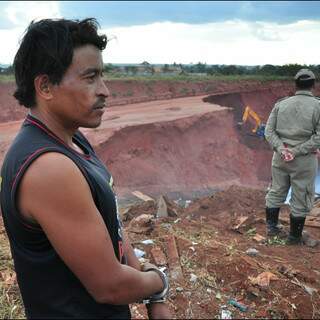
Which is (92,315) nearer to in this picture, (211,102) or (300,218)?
(300,218)

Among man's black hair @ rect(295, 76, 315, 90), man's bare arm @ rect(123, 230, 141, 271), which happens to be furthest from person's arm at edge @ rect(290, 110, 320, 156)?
man's bare arm @ rect(123, 230, 141, 271)

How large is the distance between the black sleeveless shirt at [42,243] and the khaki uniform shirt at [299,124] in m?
4.32

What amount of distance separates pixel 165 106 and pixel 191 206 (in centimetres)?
977

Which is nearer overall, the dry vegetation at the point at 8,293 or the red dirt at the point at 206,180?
the dry vegetation at the point at 8,293

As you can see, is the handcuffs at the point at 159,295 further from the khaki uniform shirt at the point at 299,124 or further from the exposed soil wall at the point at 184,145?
the exposed soil wall at the point at 184,145

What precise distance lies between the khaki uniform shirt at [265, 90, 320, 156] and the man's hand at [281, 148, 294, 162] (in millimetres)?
49

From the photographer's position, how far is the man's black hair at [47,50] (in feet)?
4.61

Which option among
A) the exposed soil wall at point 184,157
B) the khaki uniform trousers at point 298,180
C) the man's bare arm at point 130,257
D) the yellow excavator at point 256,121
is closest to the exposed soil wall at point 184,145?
the exposed soil wall at point 184,157

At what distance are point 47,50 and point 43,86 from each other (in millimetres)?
125

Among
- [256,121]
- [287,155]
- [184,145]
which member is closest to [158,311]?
[287,155]

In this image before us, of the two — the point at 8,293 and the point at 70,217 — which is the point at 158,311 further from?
the point at 8,293

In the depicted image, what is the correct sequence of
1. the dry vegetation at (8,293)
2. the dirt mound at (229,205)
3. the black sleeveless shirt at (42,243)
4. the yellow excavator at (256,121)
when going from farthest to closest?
1. the yellow excavator at (256,121)
2. the dirt mound at (229,205)
3. the dry vegetation at (8,293)
4. the black sleeveless shirt at (42,243)

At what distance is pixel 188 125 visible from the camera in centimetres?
1521

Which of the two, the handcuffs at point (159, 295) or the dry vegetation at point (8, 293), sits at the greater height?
the handcuffs at point (159, 295)
